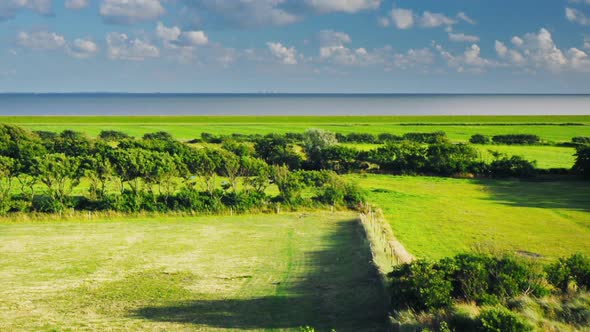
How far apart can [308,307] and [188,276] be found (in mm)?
7662

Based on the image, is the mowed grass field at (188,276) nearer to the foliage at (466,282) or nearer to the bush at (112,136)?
the foliage at (466,282)

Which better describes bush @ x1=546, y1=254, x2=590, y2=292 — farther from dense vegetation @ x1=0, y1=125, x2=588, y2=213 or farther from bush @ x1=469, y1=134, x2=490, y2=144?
bush @ x1=469, y1=134, x2=490, y2=144

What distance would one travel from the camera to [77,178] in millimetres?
44312

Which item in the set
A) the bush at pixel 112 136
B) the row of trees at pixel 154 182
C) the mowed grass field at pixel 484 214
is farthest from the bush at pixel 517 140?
the bush at pixel 112 136

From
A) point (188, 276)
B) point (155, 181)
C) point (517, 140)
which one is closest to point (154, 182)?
point (155, 181)

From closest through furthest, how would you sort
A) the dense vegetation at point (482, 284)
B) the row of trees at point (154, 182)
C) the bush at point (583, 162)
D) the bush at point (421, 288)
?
1. the dense vegetation at point (482, 284)
2. the bush at point (421, 288)
3. the row of trees at point (154, 182)
4. the bush at point (583, 162)

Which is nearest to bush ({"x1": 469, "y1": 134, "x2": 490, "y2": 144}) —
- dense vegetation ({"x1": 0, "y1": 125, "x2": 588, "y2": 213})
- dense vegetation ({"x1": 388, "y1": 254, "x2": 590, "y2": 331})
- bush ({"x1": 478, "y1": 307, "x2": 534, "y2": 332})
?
dense vegetation ({"x1": 0, "y1": 125, "x2": 588, "y2": 213})

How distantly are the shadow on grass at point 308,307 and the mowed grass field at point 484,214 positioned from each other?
572cm

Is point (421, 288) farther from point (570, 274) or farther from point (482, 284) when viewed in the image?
point (570, 274)

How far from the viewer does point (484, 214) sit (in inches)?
1738

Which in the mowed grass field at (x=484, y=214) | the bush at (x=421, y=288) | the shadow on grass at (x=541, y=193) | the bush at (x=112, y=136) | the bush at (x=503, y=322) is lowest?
the mowed grass field at (x=484, y=214)

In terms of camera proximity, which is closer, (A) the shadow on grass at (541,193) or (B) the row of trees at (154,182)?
(B) the row of trees at (154,182)

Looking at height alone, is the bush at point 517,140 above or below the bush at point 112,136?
above

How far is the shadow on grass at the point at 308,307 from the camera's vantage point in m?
21.2
